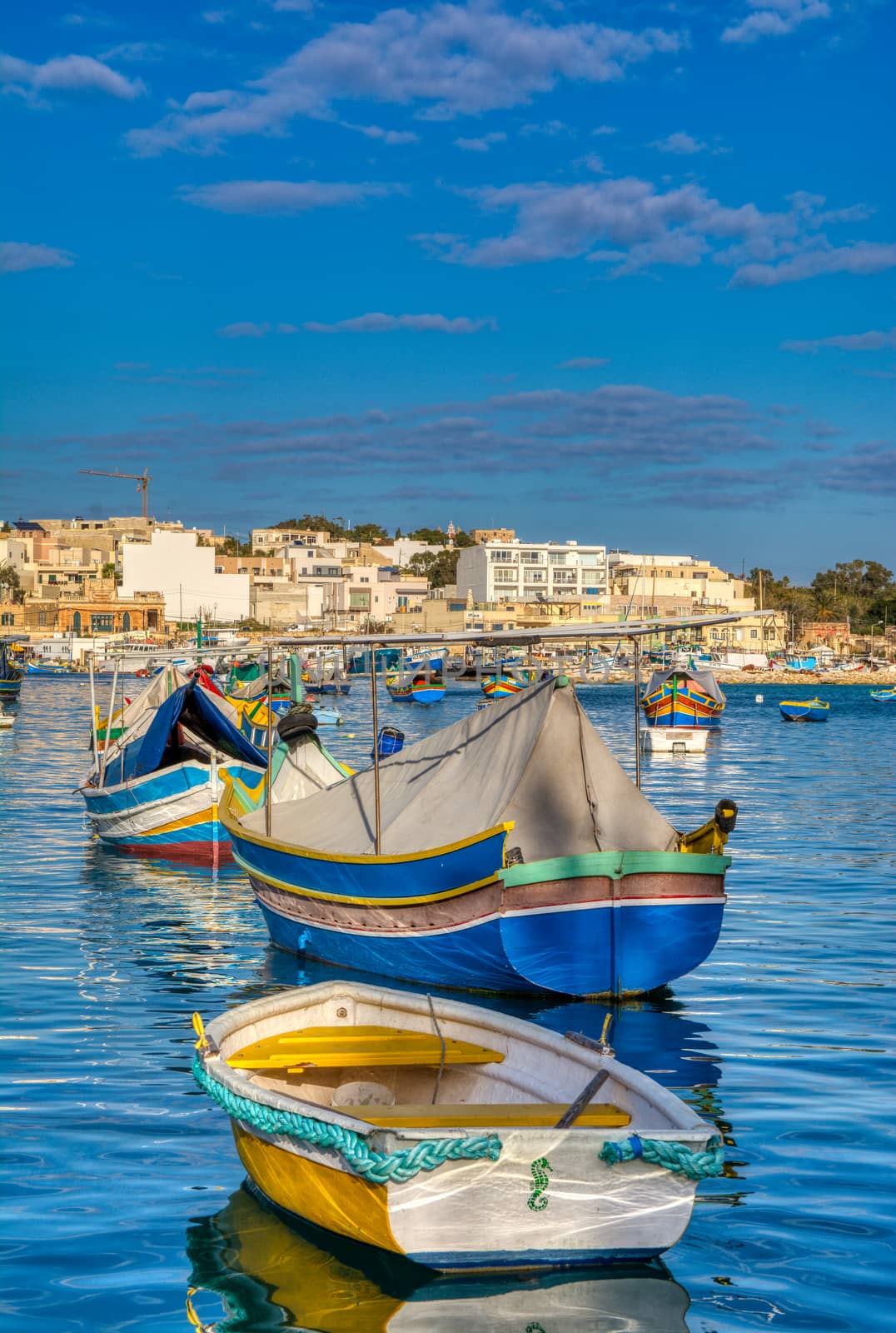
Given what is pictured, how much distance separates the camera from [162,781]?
24.8 m

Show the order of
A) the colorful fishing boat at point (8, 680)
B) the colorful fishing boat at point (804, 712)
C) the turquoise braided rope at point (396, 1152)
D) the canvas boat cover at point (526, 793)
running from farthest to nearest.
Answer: the colorful fishing boat at point (8, 680) < the colorful fishing boat at point (804, 712) < the canvas boat cover at point (526, 793) < the turquoise braided rope at point (396, 1152)

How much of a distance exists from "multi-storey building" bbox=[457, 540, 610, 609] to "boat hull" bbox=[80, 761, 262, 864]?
137m

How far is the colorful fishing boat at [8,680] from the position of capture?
81.1m

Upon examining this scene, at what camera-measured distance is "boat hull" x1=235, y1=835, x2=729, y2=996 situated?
44.0 feet

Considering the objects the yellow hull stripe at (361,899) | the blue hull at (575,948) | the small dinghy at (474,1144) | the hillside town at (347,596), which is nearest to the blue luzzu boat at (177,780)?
the yellow hull stripe at (361,899)

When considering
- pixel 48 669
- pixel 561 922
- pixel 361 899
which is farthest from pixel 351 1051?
pixel 48 669

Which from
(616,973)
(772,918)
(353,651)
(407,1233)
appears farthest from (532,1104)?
(353,651)

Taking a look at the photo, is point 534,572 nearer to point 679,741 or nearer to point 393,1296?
point 679,741

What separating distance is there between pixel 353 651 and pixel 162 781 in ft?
339

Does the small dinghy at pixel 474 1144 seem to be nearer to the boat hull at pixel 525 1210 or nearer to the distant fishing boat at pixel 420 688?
the boat hull at pixel 525 1210

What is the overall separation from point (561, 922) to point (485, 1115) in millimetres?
5159

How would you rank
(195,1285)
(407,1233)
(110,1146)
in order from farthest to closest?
(110,1146) → (195,1285) → (407,1233)

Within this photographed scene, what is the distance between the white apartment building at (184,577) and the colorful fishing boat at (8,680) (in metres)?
79.5

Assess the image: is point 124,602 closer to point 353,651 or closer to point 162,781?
point 353,651
